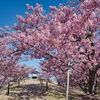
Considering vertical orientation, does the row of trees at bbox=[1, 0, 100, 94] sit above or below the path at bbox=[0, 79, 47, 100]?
above

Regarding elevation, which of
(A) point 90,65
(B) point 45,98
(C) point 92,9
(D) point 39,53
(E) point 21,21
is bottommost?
(B) point 45,98

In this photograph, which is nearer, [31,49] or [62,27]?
[62,27]

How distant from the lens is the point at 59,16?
34.6 feet

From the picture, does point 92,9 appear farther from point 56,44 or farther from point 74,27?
point 56,44

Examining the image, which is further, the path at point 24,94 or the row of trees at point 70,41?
the path at point 24,94

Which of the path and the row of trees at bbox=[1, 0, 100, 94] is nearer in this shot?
the row of trees at bbox=[1, 0, 100, 94]

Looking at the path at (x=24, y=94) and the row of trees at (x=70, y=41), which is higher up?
the row of trees at (x=70, y=41)

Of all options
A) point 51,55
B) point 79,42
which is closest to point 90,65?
point 79,42

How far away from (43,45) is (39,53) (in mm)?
577

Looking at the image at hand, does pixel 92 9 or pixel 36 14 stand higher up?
pixel 36 14

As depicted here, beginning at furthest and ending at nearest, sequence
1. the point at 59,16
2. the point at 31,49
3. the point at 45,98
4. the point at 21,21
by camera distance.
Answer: the point at 45,98
the point at 21,21
the point at 59,16
the point at 31,49

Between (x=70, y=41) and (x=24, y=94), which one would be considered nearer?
(x=70, y=41)

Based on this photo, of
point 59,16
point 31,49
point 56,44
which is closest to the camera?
point 56,44

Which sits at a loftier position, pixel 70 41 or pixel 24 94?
pixel 70 41
